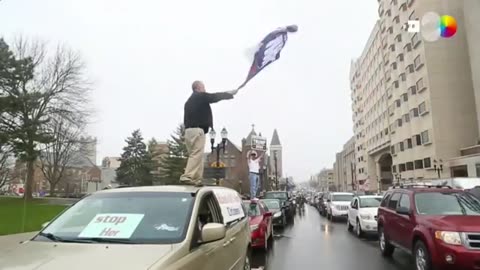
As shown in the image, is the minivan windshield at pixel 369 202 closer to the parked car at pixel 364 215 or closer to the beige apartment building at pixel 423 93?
the parked car at pixel 364 215

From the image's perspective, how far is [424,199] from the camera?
10086mm

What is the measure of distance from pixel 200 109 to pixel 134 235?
3.87m

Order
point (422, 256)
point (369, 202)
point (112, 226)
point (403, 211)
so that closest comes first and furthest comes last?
point (112, 226) → point (422, 256) → point (403, 211) → point (369, 202)

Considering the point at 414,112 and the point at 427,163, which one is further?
the point at 414,112

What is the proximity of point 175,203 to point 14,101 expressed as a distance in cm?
3559

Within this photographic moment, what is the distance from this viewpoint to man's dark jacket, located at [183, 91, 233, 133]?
25.3ft

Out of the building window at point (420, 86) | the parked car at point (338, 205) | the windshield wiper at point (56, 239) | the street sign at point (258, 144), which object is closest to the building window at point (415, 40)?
the building window at point (420, 86)

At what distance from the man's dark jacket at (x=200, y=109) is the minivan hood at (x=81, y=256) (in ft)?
12.8

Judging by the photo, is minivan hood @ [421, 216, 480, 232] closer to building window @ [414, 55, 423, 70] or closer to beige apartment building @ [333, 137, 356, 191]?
building window @ [414, 55, 423, 70]

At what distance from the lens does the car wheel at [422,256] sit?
8302mm

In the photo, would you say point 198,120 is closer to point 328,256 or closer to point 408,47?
point 328,256

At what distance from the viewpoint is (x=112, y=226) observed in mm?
4305

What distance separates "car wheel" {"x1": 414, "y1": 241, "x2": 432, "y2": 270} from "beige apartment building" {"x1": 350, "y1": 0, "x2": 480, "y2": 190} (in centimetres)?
4200

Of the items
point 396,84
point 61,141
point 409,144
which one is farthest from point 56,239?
point 396,84
